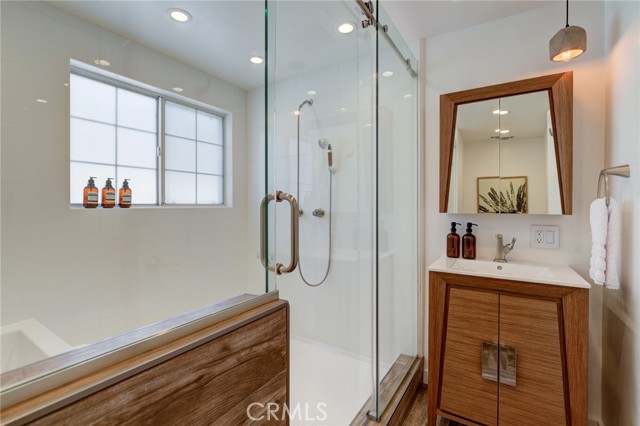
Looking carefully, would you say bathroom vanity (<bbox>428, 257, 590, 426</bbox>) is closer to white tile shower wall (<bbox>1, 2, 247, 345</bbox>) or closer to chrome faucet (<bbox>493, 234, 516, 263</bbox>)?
chrome faucet (<bbox>493, 234, 516, 263</bbox>)

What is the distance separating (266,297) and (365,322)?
1.07 meters

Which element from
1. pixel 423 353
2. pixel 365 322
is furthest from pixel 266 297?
pixel 423 353

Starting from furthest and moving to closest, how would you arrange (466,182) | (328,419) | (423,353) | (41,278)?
1. (423,353)
2. (466,182)
3. (328,419)
4. (41,278)

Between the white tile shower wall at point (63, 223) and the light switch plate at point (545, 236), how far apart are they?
7.18ft

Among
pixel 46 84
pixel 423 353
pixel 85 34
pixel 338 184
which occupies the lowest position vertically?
pixel 423 353

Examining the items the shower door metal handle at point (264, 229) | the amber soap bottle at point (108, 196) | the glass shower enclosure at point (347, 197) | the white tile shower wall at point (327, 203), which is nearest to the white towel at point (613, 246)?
the glass shower enclosure at point (347, 197)

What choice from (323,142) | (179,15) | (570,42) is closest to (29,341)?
(323,142)

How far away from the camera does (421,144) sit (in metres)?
2.14

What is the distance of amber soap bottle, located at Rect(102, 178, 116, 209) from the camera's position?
5.83 ft

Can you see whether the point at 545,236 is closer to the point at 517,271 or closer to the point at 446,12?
the point at 517,271

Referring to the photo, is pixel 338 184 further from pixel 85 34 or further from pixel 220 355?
pixel 85 34

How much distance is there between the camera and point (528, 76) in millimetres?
1813

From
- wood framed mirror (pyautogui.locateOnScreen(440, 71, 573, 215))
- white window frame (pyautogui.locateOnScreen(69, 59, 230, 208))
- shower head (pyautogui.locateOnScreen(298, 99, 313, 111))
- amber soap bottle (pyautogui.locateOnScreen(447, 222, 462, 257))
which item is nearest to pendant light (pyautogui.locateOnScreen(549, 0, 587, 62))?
wood framed mirror (pyautogui.locateOnScreen(440, 71, 573, 215))

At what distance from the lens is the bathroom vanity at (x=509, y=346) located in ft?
4.53
